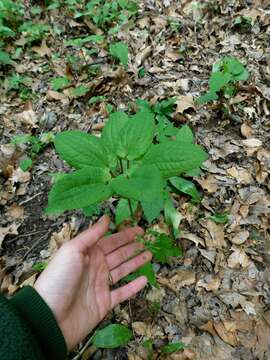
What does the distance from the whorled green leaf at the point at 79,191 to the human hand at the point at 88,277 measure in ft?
1.95

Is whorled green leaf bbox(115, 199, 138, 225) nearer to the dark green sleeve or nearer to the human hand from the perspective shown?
the human hand

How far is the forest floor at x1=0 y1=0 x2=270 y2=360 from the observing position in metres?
2.27

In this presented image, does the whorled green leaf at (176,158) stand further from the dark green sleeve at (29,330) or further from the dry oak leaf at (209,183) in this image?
the dry oak leaf at (209,183)

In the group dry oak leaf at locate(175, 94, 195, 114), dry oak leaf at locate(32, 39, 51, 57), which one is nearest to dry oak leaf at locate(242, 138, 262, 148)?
dry oak leaf at locate(175, 94, 195, 114)

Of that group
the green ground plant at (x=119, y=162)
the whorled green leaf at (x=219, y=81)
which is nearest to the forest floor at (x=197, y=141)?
the whorled green leaf at (x=219, y=81)

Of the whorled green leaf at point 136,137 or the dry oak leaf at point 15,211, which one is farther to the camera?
the dry oak leaf at point 15,211

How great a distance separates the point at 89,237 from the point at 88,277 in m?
0.26

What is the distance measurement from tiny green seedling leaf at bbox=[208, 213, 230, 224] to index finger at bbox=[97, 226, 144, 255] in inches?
24.7

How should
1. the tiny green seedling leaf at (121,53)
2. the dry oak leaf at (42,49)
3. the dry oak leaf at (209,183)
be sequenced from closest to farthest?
1. the dry oak leaf at (209,183)
2. the tiny green seedling leaf at (121,53)
3. the dry oak leaf at (42,49)

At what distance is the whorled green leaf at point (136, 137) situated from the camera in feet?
4.99

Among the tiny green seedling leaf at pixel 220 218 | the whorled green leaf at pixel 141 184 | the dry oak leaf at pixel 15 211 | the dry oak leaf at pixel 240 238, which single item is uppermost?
the whorled green leaf at pixel 141 184

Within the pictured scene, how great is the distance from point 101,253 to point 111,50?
2503mm

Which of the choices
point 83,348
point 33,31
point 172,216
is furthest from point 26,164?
point 33,31

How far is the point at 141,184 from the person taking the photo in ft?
4.48
